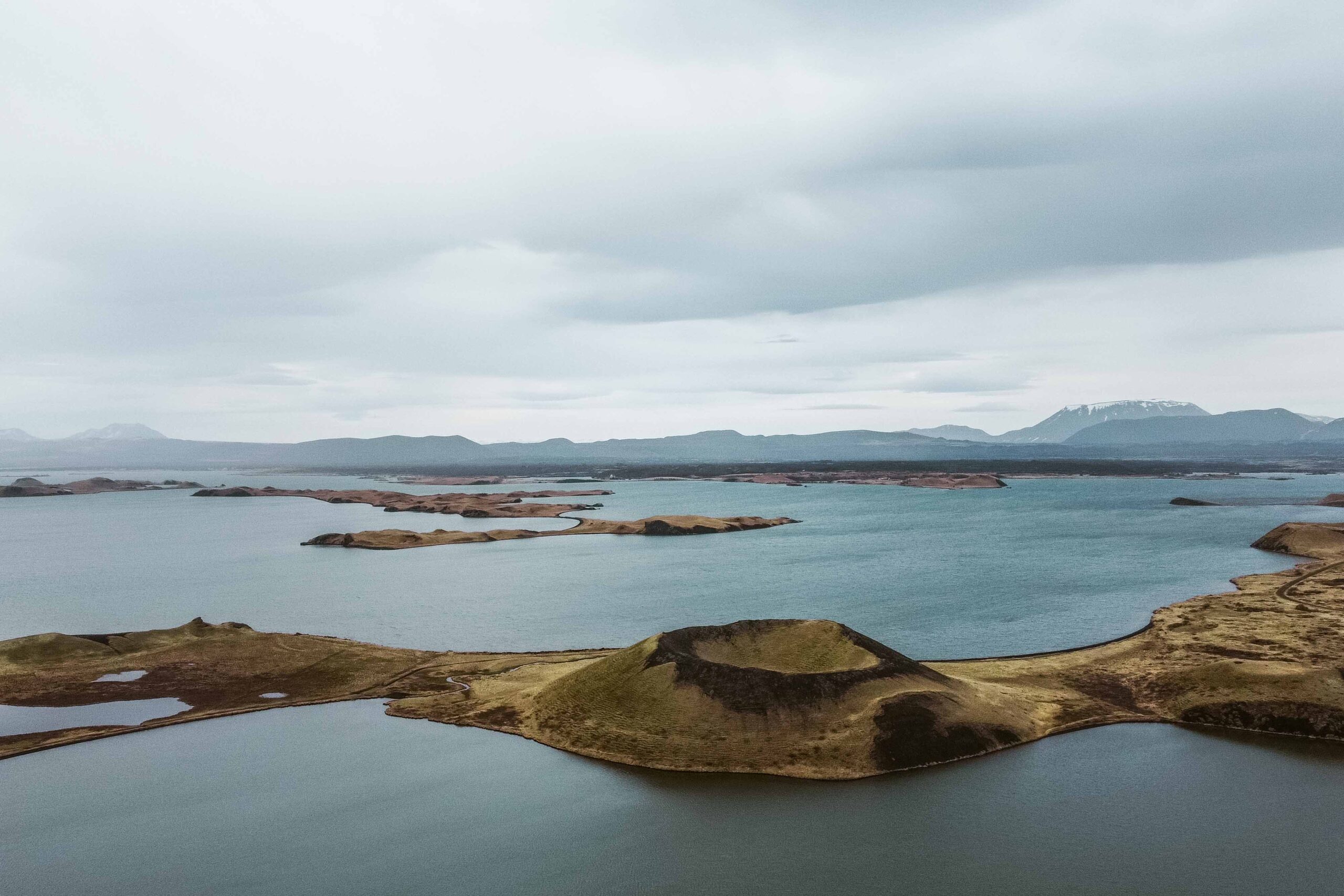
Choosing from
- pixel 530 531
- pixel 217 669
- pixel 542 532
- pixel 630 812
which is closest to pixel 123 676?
pixel 217 669

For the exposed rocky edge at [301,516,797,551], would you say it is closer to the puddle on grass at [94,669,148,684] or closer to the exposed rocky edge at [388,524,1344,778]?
the puddle on grass at [94,669,148,684]

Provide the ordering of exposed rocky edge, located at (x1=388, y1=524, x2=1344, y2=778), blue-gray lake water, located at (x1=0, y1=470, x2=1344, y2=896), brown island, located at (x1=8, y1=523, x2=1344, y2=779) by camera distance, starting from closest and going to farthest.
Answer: blue-gray lake water, located at (x1=0, y1=470, x2=1344, y2=896) → exposed rocky edge, located at (x1=388, y1=524, x2=1344, y2=778) → brown island, located at (x1=8, y1=523, x2=1344, y2=779)

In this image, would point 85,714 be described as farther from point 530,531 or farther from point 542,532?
point 530,531

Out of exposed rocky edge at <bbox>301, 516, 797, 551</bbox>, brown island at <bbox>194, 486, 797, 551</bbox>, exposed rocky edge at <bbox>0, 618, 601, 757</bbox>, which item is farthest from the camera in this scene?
brown island at <bbox>194, 486, 797, 551</bbox>

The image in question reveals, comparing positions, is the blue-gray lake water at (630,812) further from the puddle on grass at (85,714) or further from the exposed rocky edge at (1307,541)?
the exposed rocky edge at (1307,541)

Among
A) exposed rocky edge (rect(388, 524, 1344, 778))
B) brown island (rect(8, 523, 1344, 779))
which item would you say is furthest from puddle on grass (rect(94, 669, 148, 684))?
exposed rocky edge (rect(388, 524, 1344, 778))

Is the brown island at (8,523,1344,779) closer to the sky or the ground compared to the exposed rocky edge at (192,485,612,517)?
closer to the ground

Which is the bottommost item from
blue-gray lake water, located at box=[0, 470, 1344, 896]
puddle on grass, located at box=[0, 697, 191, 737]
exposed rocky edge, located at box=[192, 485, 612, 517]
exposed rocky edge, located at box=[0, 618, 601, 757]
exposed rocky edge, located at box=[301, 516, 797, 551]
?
blue-gray lake water, located at box=[0, 470, 1344, 896]
